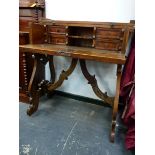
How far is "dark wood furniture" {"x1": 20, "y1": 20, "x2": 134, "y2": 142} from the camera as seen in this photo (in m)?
1.64

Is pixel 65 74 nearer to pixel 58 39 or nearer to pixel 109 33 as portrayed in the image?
pixel 58 39

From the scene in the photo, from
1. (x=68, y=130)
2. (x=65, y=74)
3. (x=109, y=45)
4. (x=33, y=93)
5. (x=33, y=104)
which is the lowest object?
(x=68, y=130)

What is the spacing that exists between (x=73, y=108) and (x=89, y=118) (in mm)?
269

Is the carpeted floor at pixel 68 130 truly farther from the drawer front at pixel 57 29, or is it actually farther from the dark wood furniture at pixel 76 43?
the drawer front at pixel 57 29

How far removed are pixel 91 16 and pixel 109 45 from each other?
42 cm

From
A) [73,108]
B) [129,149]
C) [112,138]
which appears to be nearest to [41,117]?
[73,108]

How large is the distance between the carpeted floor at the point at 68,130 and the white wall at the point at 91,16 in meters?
0.22

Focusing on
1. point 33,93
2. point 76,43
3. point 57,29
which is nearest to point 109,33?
point 76,43

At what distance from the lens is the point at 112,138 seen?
5.33 ft

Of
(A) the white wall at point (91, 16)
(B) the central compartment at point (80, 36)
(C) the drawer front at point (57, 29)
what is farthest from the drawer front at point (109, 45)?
(C) the drawer front at point (57, 29)

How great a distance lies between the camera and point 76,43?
210 cm
